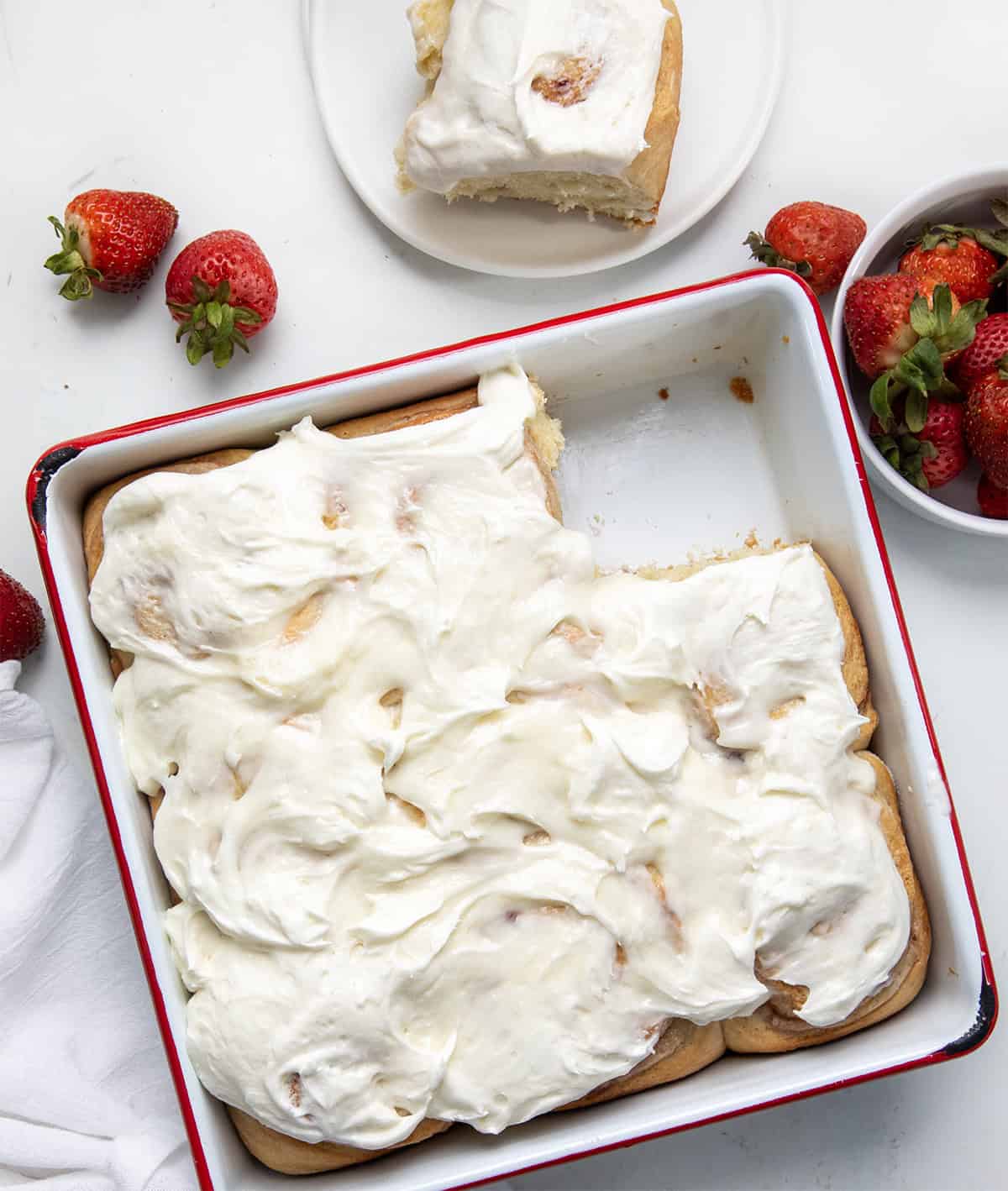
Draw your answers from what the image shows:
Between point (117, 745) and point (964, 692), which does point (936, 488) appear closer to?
point (964, 692)

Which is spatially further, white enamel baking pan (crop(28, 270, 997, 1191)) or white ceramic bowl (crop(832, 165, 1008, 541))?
white ceramic bowl (crop(832, 165, 1008, 541))

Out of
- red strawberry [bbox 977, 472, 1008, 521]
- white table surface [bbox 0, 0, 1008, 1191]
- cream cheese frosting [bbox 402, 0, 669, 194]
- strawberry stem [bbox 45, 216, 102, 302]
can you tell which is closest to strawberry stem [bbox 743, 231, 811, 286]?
white table surface [bbox 0, 0, 1008, 1191]

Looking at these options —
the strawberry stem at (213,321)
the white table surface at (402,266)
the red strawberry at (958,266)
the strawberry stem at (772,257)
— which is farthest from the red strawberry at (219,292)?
the red strawberry at (958,266)

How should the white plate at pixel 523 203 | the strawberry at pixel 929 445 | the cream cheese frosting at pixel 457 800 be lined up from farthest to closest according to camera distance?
the white plate at pixel 523 203, the strawberry at pixel 929 445, the cream cheese frosting at pixel 457 800

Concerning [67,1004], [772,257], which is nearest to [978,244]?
[772,257]

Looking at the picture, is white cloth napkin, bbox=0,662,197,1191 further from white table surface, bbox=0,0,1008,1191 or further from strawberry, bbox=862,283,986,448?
strawberry, bbox=862,283,986,448

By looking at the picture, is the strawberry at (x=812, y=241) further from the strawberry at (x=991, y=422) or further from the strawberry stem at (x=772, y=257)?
the strawberry at (x=991, y=422)

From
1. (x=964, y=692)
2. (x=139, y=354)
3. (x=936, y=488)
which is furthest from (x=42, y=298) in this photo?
(x=964, y=692)
